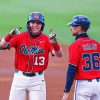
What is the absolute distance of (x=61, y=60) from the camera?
1251 cm

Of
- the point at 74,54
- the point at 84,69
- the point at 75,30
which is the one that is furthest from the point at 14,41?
the point at 84,69

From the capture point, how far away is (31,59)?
6.39 metres

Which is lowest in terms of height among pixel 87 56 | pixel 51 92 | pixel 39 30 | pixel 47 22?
pixel 51 92

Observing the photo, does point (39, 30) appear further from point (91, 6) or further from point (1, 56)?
Answer: point (91, 6)

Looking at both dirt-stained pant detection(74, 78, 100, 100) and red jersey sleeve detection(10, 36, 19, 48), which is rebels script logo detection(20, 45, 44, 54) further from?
dirt-stained pant detection(74, 78, 100, 100)

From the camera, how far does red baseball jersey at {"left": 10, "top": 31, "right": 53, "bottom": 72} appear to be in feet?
20.9

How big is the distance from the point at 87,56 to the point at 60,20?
10930 millimetres

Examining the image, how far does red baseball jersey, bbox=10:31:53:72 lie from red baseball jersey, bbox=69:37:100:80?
846mm

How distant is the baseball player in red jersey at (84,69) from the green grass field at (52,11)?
9.71 meters

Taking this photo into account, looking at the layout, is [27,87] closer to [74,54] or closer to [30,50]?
[30,50]

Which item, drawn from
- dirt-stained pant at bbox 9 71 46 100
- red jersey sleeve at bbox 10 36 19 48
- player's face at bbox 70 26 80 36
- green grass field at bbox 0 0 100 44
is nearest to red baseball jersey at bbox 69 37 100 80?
player's face at bbox 70 26 80 36

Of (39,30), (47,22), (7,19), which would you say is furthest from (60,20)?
(39,30)

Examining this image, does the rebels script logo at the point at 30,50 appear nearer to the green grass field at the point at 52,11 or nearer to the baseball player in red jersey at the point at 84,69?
the baseball player in red jersey at the point at 84,69

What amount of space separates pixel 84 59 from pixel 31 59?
3.38 feet
